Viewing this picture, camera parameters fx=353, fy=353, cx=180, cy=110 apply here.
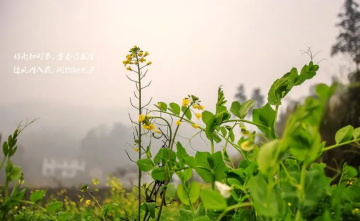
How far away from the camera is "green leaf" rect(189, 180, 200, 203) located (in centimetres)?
31

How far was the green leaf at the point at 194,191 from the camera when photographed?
0.31 m

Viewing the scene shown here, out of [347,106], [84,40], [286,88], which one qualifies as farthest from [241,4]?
[286,88]

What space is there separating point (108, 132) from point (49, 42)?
0.99 metres

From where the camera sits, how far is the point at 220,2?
111 inches

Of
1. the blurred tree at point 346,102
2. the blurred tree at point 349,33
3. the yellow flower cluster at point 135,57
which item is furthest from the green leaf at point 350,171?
the blurred tree at point 349,33

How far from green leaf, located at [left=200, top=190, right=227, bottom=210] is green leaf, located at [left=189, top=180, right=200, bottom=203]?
68mm

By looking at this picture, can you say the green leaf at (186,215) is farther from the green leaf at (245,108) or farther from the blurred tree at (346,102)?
the blurred tree at (346,102)

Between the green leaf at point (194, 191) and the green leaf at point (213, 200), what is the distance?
7 cm

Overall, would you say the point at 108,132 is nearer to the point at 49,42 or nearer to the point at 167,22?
the point at 49,42

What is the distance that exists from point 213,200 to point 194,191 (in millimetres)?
82

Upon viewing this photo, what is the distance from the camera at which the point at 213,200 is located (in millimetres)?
233

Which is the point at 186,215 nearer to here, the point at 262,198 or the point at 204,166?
the point at 204,166

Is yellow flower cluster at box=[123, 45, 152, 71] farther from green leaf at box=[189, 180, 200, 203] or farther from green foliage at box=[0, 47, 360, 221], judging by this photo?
green leaf at box=[189, 180, 200, 203]

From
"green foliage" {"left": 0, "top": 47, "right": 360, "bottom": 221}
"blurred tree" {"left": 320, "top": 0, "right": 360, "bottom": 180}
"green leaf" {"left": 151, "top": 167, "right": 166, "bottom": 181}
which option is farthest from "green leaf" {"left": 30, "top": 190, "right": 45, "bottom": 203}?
"blurred tree" {"left": 320, "top": 0, "right": 360, "bottom": 180}
